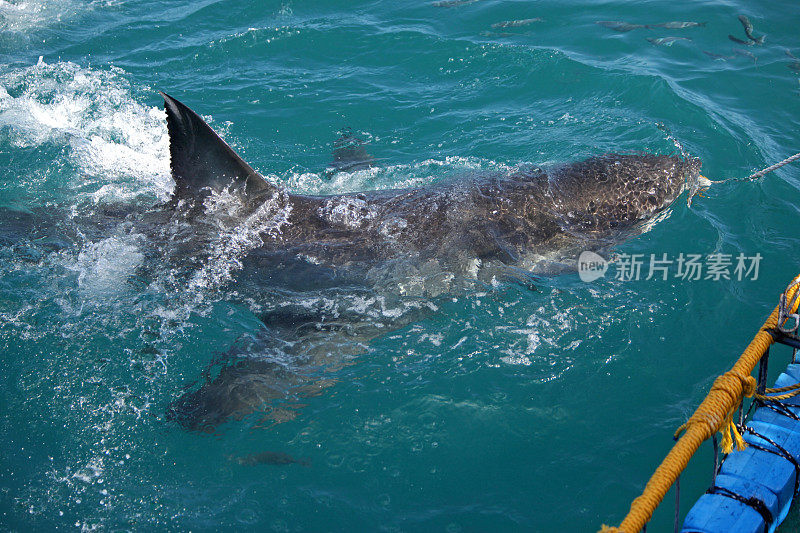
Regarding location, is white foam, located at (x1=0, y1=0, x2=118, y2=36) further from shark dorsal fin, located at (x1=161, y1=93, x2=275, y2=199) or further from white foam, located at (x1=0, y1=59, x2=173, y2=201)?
shark dorsal fin, located at (x1=161, y1=93, x2=275, y2=199)

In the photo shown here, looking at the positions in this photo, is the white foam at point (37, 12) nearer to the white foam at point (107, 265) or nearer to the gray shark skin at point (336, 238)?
the white foam at point (107, 265)

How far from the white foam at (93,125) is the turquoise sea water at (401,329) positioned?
0.16 ft

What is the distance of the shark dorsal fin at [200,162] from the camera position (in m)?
5.61

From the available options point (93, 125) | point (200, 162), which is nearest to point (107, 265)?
point (200, 162)

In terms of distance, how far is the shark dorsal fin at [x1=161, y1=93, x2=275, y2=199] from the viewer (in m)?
5.61

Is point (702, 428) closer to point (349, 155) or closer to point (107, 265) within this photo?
point (107, 265)

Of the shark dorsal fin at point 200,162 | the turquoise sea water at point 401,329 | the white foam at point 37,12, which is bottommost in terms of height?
the turquoise sea water at point 401,329

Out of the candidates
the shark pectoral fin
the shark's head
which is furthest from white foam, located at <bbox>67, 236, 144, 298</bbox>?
the shark's head

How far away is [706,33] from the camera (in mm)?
11797

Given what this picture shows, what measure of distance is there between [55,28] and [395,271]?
36.6 ft

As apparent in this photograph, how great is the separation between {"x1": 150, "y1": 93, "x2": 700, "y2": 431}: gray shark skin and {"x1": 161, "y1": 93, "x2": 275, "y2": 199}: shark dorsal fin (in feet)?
0.03

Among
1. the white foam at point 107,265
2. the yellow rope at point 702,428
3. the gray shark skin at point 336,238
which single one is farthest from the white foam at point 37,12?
the yellow rope at point 702,428

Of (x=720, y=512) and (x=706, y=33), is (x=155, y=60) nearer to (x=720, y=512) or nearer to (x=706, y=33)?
(x=706, y=33)

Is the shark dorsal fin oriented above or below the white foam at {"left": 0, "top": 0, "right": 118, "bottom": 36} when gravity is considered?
below
